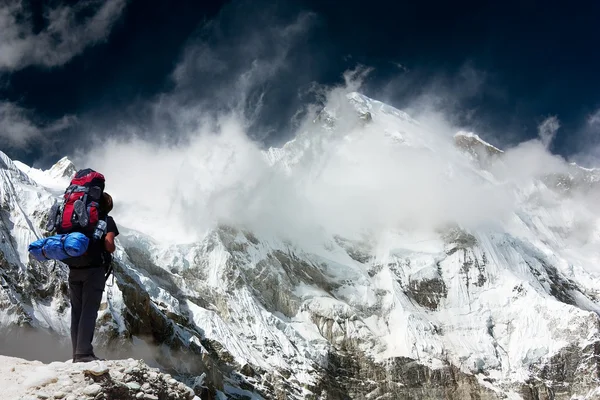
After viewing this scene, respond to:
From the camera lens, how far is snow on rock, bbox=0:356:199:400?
9125 mm

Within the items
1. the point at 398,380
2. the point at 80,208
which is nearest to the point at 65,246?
the point at 80,208

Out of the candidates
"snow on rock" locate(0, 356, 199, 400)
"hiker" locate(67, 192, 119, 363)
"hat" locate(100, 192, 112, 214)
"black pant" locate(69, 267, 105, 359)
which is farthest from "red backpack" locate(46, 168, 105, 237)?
"snow on rock" locate(0, 356, 199, 400)

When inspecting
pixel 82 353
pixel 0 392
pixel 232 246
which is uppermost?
pixel 232 246

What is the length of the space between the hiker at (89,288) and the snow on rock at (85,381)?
2.50ft

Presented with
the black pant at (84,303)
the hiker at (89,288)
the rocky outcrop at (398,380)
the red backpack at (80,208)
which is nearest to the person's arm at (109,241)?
the hiker at (89,288)

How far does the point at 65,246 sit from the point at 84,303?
1308 mm

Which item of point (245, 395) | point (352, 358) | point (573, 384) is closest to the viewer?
point (245, 395)

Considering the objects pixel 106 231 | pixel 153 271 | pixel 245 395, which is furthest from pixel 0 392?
pixel 153 271

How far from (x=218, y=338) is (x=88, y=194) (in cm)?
12551

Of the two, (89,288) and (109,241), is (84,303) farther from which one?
(109,241)

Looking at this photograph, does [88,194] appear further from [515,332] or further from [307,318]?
[515,332]

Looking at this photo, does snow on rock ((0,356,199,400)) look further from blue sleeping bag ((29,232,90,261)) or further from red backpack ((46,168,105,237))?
red backpack ((46,168,105,237))

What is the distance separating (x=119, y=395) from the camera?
9719 mm

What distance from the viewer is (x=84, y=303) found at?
1086cm
